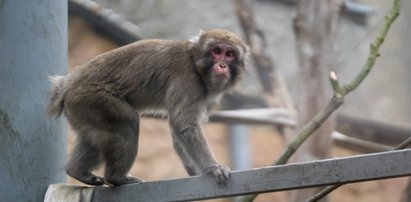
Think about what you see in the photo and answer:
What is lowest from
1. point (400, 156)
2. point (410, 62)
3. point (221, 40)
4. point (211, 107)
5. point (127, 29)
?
point (410, 62)

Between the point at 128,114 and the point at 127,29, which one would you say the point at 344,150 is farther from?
the point at 128,114

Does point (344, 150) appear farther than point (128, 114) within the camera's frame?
Yes

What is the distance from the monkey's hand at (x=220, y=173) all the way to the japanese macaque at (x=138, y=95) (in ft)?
0.97

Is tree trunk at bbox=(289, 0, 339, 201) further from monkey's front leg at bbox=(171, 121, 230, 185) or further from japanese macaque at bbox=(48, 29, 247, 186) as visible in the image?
monkey's front leg at bbox=(171, 121, 230, 185)

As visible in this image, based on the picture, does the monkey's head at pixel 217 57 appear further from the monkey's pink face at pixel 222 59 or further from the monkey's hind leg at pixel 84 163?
the monkey's hind leg at pixel 84 163

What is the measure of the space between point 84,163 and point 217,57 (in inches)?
41.2

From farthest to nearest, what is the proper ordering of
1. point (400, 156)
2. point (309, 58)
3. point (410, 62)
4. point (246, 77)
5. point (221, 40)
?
point (410, 62) < point (309, 58) < point (246, 77) < point (221, 40) < point (400, 156)

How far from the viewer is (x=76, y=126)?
5086mm

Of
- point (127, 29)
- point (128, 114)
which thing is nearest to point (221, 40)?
point (128, 114)

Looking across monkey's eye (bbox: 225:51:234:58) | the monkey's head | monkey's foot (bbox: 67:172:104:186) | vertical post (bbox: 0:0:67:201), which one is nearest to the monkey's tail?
vertical post (bbox: 0:0:67:201)

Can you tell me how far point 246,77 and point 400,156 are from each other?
2.65 m

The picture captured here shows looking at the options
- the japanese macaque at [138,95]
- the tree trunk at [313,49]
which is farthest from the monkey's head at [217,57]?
the tree trunk at [313,49]

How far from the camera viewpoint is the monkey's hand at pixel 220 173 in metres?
3.92

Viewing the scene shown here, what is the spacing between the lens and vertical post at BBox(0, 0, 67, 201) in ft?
13.8
